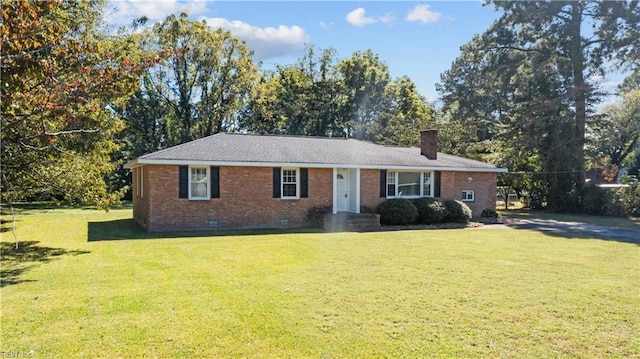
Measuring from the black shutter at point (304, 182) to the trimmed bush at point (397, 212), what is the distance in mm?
3168

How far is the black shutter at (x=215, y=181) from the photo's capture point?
627 inches

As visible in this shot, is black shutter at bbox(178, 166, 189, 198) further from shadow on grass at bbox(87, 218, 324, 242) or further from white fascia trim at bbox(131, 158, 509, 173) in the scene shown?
shadow on grass at bbox(87, 218, 324, 242)

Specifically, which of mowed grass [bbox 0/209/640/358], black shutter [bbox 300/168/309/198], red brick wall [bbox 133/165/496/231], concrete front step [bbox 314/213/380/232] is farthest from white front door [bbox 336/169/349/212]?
mowed grass [bbox 0/209/640/358]

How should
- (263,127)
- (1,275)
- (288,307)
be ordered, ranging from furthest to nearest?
1. (263,127)
2. (1,275)
3. (288,307)

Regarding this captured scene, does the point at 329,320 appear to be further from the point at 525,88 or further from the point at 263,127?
the point at 263,127

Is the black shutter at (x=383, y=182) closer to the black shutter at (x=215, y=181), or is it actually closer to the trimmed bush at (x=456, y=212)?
the trimmed bush at (x=456, y=212)

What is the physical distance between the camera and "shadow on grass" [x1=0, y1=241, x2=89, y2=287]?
8067 millimetres

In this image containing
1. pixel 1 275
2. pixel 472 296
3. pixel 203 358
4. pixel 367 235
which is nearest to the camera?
pixel 203 358

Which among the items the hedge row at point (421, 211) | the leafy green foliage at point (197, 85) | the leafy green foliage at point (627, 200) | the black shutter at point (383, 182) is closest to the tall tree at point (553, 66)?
the leafy green foliage at point (627, 200)

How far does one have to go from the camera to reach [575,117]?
26.6 metres

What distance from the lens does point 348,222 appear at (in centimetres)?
1672

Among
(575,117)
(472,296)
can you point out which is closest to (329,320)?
(472,296)

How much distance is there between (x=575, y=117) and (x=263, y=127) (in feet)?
79.7

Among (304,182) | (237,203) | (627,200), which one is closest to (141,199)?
(237,203)
